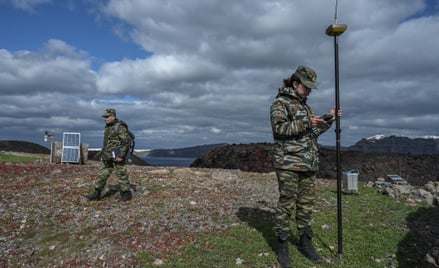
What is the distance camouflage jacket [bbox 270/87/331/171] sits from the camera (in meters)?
6.07

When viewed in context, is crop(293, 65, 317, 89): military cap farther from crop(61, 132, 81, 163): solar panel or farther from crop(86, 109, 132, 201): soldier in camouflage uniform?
crop(61, 132, 81, 163): solar panel

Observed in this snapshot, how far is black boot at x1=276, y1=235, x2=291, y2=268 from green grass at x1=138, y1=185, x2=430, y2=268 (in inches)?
8.3

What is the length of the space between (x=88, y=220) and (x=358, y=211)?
8.46 m

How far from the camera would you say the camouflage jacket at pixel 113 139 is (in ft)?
37.2

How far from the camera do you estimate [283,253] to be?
6.41 metres

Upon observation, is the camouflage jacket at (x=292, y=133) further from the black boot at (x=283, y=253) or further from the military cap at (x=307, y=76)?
the black boot at (x=283, y=253)

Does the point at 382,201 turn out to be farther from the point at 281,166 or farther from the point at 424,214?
the point at 281,166

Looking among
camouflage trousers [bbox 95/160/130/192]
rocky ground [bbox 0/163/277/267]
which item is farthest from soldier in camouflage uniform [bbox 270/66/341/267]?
camouflage trousers [bbox 95/160/130/192]

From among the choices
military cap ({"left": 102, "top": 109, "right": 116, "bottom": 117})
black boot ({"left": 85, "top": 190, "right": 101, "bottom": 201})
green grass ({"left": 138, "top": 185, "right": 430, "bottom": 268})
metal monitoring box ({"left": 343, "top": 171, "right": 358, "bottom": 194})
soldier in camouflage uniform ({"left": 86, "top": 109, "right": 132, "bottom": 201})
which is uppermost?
military cap ({"left": 102, "top": 109, "right": 116, "bottom": 117})

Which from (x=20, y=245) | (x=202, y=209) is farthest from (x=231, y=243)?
(x=20, y=245)

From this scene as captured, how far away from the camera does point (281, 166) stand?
625cm

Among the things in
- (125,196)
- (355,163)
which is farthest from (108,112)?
(355,163)

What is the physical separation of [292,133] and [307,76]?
3.84 ft

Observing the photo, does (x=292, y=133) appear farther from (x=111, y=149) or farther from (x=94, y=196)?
(x=94, y=196)
